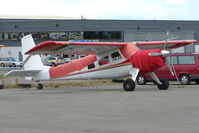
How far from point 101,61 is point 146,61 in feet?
8.92

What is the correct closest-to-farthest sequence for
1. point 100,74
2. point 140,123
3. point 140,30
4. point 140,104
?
point 140,123 → point 140,104 → point 100,74 → point 140,30

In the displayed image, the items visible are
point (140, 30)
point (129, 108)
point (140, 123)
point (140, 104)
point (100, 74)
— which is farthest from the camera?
point (140, 30)

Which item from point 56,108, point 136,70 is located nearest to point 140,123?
point 56,108

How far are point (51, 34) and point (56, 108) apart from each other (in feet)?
210

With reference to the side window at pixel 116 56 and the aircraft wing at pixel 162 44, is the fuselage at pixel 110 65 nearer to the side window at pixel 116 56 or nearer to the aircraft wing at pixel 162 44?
the side window at pixel 116 56

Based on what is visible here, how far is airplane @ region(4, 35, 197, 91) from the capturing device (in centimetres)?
1934

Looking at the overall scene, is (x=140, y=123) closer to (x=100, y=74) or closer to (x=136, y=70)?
(x=136, y=70)

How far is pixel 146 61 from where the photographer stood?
19562mm

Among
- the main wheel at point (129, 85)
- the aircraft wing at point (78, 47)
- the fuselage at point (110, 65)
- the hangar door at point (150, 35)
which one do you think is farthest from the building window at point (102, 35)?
the main wheel at point (129, 85)

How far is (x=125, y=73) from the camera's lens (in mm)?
20516

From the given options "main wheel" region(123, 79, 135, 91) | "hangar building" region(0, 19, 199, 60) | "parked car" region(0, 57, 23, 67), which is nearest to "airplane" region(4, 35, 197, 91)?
"main wheel" region(123, 79, 135, 91)

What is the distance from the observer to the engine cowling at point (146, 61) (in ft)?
63.4

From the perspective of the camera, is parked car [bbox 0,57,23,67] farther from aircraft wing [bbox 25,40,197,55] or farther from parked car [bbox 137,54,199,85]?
aircraft wing [bbox 25,40,197,55]

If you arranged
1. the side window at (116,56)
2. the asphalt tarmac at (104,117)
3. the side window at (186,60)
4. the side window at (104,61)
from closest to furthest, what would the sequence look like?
the asphalt tarmac at (104,117) < the side window at (116,56) < the side window at (104,61) < the side window at (186,60)
